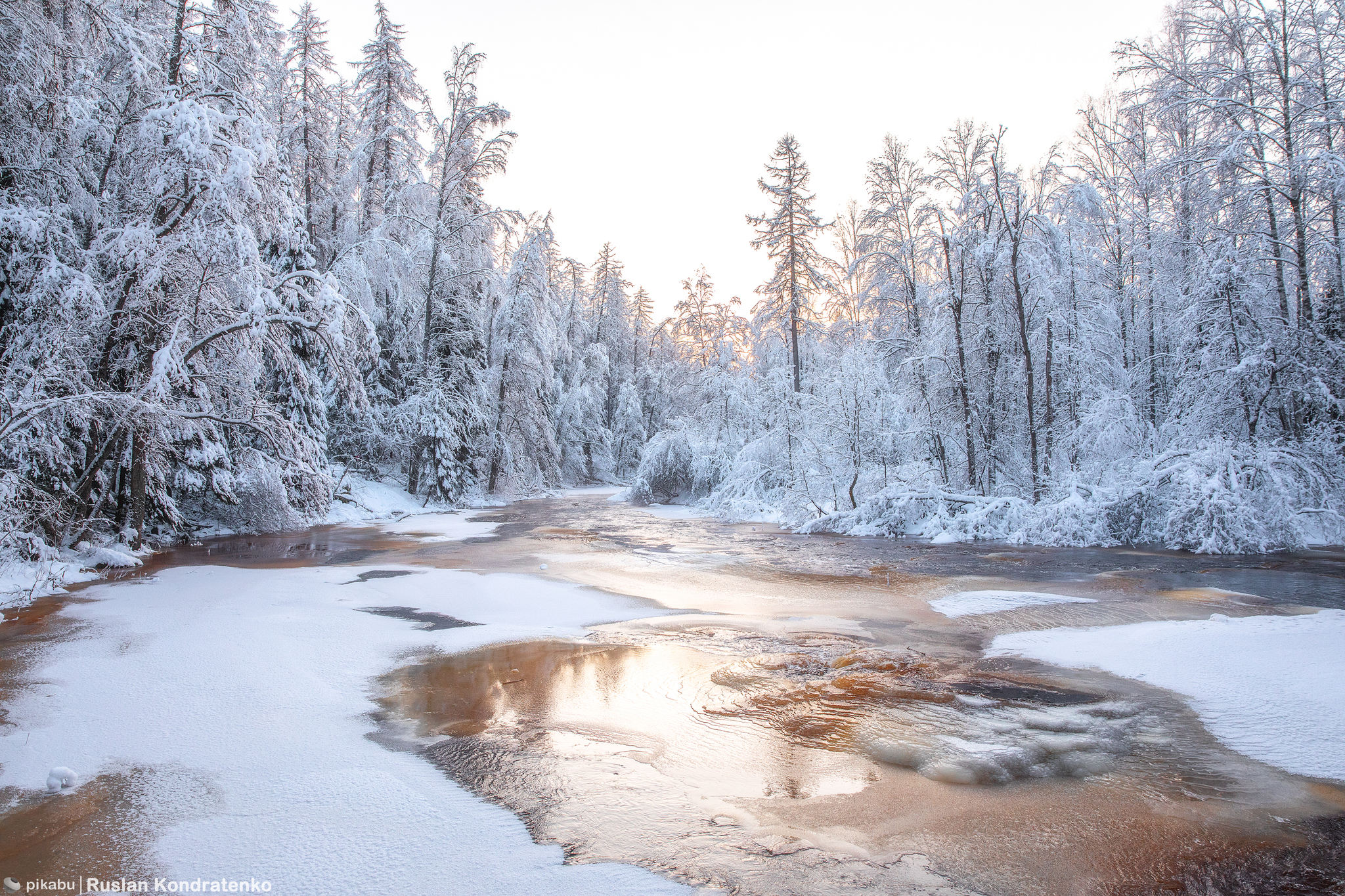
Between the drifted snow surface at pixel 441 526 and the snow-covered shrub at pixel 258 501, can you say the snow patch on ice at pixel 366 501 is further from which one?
the snow-covered shrub at pixel 258 501

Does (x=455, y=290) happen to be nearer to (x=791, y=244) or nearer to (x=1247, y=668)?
(x=791, y=244)

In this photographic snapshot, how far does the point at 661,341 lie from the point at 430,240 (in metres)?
27.0

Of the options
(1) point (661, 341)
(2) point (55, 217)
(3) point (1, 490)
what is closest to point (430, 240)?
(2) point (55, 217)

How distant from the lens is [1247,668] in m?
4.97

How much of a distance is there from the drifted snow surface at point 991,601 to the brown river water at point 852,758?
24 cm

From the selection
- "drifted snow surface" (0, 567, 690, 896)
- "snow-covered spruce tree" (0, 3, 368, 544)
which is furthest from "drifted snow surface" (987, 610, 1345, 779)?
"snow-covered spruce tree" (0, 3, 368, 544)

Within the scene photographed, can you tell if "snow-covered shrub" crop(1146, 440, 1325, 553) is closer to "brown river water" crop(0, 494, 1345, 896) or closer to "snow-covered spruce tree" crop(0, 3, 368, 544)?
"brown river water" crop(0, 494, 1345, 896)

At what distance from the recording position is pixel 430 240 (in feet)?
74.2

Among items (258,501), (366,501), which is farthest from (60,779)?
(366,501)

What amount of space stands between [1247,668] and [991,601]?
2.95 meters

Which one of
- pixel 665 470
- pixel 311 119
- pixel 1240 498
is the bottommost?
pixel 1240 498

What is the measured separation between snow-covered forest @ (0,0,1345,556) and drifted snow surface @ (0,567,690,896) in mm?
3454

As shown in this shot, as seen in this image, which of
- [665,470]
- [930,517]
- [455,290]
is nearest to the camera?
[930,517]

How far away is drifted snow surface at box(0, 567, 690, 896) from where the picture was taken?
8.71 ft
